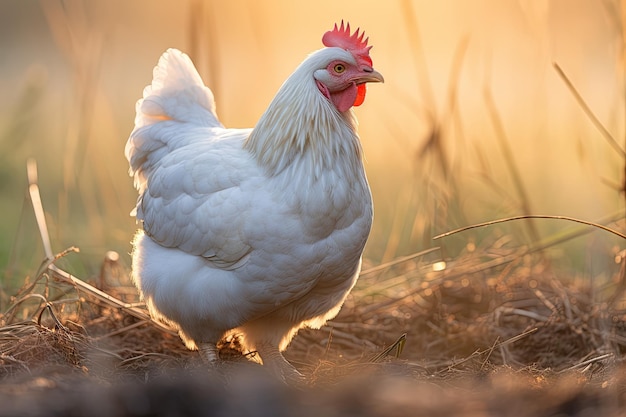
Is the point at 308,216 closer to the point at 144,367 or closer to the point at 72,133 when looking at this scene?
the point at 144,367

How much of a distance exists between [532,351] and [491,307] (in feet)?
2.05

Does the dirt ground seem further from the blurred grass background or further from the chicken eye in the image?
the chicken eye

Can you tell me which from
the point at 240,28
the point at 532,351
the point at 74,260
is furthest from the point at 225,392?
the point at 240,28

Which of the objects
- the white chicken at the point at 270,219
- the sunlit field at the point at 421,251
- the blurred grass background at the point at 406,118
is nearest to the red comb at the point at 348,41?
the white chicken at the point at 270,219

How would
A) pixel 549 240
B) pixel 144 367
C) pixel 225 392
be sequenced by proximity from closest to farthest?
1. pixel 225 392
2. pixel 144 367
3. pixel 549 240

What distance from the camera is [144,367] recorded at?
3.50 m

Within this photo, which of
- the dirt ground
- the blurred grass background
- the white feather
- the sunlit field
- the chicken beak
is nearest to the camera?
the dirt ground

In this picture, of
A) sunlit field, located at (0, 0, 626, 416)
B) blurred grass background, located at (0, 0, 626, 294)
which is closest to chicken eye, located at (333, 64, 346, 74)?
sunlit field, located at (0, 0, 626, 416)

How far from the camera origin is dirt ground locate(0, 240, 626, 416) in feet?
6.13

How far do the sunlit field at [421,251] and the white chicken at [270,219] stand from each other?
0.27 meters

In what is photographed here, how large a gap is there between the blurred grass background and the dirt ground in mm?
313

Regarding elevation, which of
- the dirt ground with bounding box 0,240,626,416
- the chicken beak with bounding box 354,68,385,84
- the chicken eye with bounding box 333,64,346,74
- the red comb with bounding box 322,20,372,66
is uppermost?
the red comb with bounding box 322,20,372,66

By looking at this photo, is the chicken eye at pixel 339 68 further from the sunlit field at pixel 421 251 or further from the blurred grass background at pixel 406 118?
the blurred grass background at pixel 406 118

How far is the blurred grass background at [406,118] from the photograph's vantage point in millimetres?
4688
